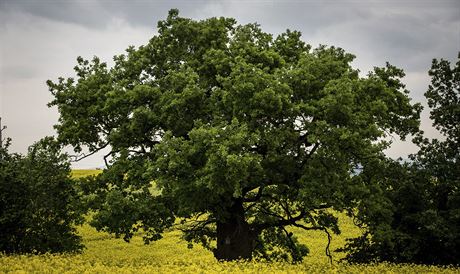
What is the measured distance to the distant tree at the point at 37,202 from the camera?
93.1ft

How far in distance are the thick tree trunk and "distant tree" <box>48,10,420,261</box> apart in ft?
0.18

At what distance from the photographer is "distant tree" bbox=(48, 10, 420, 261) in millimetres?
22047

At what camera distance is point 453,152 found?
1101 inches

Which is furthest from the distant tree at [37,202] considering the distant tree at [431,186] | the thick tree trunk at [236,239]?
the distant tree at [431,186]

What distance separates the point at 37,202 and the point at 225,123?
13511 millimetres

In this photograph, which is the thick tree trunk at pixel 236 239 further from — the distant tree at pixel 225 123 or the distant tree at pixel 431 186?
the distant tree at pixel 431 186

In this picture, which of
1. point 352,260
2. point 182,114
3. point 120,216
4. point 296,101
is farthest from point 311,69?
point 352,260

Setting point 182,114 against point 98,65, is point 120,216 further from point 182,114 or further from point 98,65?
point 98,65

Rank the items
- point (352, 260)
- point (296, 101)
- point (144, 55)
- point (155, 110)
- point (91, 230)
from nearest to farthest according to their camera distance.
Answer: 1. point (296, 101)
2. point (155, 110)
3. point (144, 55)
4. point (352, 260)
5. point (91, 230)

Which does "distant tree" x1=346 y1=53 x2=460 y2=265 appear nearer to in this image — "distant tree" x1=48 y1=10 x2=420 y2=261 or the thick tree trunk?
"distant tree" x1=48 y1=10 x2=420 y2=261

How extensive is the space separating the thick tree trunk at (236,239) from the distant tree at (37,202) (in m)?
8.19

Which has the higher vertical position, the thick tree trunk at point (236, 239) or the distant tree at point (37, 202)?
the distant tree at point (37, 202)

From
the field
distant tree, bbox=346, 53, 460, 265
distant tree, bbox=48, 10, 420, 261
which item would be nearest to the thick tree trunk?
distant tree, bbox=48, 10, 420, 261

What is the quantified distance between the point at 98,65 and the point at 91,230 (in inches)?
1042
